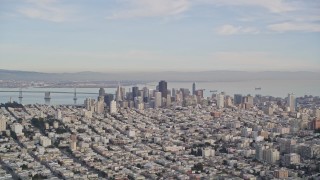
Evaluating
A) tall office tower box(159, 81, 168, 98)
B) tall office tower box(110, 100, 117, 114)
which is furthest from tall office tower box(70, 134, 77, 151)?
tall office tower box(159, 81, 168, 98)

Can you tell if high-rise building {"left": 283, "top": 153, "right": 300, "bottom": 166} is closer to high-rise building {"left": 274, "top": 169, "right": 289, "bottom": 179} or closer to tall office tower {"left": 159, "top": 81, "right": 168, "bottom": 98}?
high-rise building {"left": 274, "top": 169, "right": 289, "bottom": 179}

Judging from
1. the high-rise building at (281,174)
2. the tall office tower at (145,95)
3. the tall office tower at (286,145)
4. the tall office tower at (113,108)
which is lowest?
the high-rise building at (281,174)

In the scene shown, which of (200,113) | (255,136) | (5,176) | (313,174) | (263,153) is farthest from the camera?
(200,113)

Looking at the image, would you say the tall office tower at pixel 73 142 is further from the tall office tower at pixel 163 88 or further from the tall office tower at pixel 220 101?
the tall office tower at pixel 163 88

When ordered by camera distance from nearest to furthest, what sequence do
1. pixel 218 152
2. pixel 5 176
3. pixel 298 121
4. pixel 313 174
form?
pixel 5 176 < pixel 313 174 < pixel 218 152 < pixel 298 121

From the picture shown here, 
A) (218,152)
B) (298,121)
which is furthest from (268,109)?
(218,152)

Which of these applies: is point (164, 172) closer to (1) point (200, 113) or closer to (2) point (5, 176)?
(2) point (5, 176)

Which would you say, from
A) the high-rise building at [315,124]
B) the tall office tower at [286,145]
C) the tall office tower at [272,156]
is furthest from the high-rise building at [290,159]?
the high-rise building at [315,124]

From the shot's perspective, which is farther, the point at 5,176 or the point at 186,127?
the point at 186,127
